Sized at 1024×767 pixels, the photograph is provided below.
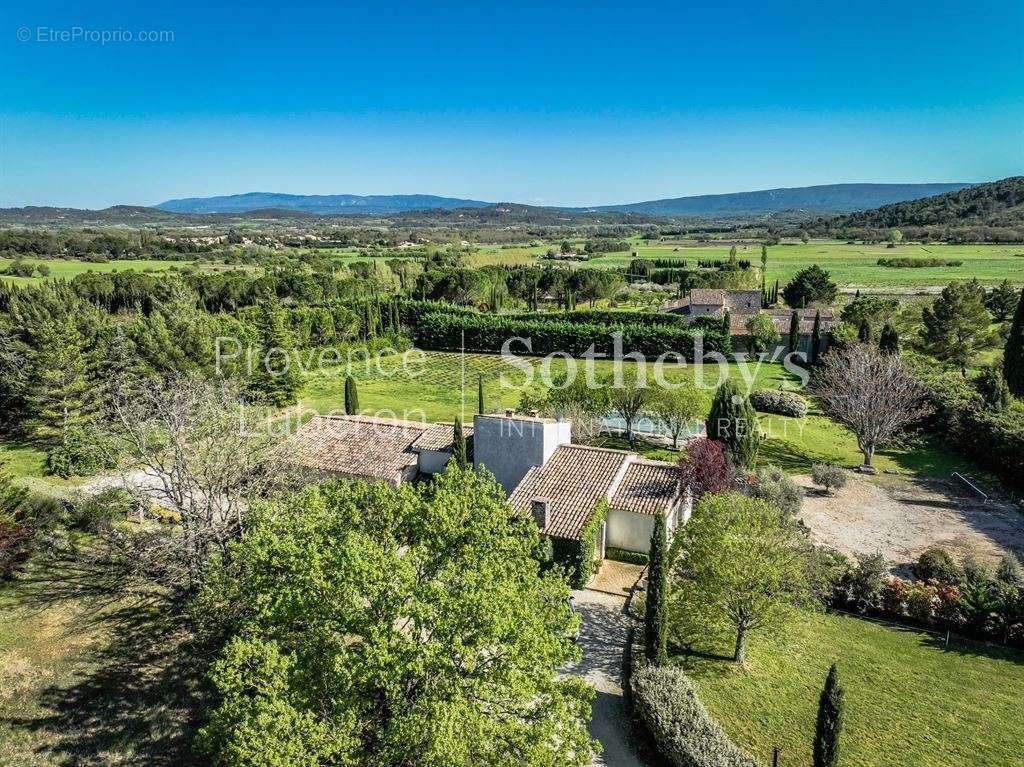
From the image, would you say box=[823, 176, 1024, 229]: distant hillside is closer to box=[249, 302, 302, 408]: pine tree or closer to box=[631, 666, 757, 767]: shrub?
box=[249, 302, 302, 408]: pine tree

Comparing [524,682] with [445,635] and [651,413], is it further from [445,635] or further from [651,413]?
[651,413]

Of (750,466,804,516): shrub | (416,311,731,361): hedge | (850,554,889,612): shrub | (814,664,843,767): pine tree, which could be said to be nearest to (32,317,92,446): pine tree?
Result: (416,311,731,361): hedge

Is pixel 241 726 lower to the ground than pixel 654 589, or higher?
higher

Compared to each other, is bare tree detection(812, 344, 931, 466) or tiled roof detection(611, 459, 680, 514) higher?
bare tree detection(812, 344, 931, 466)

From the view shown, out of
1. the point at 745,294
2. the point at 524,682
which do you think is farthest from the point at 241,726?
the point at 745,294

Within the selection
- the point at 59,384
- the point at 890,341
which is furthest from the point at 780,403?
the point at 59,384

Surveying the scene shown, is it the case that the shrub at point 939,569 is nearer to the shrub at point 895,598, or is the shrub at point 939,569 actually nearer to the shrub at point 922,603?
the shrub at point 922,603
